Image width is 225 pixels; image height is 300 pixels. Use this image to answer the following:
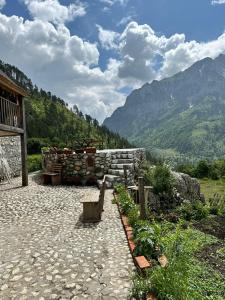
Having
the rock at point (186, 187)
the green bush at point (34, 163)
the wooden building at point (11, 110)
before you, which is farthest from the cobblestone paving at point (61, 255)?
the green bush at point (34, 163)

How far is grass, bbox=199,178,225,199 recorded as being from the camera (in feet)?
91.5

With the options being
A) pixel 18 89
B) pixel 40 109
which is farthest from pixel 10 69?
pixel 18 89

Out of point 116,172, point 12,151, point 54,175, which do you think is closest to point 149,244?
point 116,172

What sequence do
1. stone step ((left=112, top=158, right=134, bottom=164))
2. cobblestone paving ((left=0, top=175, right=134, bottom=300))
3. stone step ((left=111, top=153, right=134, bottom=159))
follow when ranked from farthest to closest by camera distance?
stone step ((left=111, top=153, right=134, bottom=159))
stone step ((left=112, top=158, right=134, bottom=164))
cobblestone paving ((left=0, top=175, right=134, bottom=300))

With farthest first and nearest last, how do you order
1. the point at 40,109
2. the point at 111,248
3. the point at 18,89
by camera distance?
the point at 40,109 < the point at 18,89 < the point at 111,248

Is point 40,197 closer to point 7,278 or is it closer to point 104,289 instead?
point 7,278

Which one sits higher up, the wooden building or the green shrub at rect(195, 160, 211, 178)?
the wooden building

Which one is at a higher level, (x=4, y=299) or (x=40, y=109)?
(x=40, y=109)

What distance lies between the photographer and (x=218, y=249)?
8508 millimetres

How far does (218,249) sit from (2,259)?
19.1 feet

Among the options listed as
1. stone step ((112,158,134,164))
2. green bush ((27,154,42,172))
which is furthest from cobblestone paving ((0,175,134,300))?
green bush ((27,154,42,172))

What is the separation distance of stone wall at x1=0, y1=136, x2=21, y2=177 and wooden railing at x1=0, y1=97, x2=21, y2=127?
4656 mm

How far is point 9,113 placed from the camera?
1394cm

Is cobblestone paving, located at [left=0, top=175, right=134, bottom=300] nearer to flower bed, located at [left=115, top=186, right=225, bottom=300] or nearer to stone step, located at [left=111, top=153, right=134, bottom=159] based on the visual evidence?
flower bed, located at [left=115, top=186, right=225, bottom=300]
